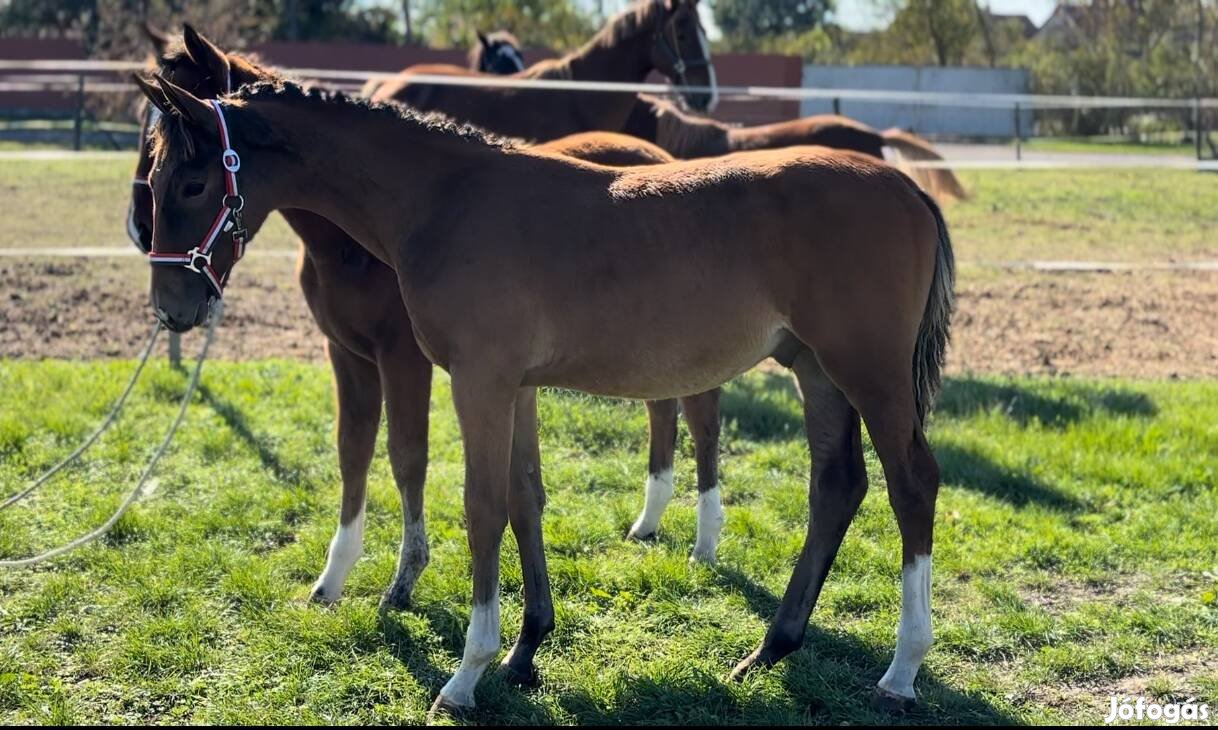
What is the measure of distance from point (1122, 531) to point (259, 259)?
29.6 ft

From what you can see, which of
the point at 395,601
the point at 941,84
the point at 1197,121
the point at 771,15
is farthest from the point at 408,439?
the point at 771,15

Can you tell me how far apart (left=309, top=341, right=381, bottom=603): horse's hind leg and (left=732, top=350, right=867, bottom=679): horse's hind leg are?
65.5 inches

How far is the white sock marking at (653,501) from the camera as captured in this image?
512cm

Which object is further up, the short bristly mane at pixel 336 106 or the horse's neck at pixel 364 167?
the short bristly mane at pixel 336 106

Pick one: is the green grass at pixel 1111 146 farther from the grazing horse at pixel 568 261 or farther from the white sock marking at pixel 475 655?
the white sock marking at pixel 475 655

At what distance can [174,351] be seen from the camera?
733 centimetres

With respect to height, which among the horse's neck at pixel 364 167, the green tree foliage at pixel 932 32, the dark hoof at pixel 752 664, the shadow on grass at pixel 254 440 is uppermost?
the green tree foliage at pixel 932 32

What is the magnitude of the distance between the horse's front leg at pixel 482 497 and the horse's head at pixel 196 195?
0.86m

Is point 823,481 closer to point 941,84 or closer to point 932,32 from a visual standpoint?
point 941,84

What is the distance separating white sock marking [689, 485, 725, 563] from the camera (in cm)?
491

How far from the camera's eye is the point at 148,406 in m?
6.61

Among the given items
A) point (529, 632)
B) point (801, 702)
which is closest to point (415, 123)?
point (529, 632)

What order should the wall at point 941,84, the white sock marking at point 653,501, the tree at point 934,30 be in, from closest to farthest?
the white sock marking at point 653,501
the wall at point 941,84
the tree at point 934,30

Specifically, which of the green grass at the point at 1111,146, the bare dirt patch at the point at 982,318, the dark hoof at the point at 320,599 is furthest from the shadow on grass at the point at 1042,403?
the green grass at the point at 1111,146
